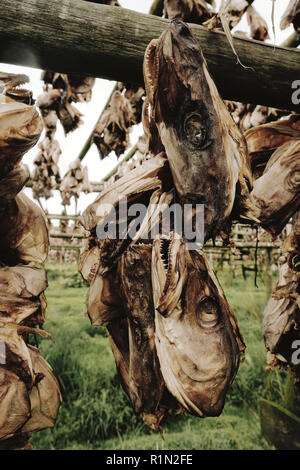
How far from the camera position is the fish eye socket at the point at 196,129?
0.54 meters

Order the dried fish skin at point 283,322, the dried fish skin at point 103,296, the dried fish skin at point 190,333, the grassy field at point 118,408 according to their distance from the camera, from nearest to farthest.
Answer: the dried fish skin at point 190,333 → the dried fish skin at point 103,296 → the dried fish skin at point 283,322 → the grassy field at point 118,408

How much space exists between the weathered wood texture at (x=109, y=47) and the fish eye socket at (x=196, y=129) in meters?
0.25

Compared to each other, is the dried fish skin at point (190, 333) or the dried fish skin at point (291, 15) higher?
the dried fish skin at point (291, 15)

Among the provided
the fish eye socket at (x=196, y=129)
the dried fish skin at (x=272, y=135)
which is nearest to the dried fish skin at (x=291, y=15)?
the dried fish skin at (x=272, y=135)

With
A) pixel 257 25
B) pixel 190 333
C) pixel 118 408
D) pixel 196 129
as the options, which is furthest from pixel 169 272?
pixel 118 408

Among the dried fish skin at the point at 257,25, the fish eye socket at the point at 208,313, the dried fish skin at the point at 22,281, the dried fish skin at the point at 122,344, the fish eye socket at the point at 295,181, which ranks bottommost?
the dried fish skin at the point at 122,344

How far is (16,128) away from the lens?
532 millimetres

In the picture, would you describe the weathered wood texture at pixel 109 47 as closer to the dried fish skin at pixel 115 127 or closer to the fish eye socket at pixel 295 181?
the fish eye socket at pixel 295 181

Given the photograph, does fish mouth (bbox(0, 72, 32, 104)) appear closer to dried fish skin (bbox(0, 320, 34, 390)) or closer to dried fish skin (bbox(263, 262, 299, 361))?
dried fish skin (bbox(0, 320, 34, 390))

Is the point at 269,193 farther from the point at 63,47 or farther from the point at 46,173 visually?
the point at 46,173

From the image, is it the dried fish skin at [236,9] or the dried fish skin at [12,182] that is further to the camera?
the dried fish skin at [236,9]

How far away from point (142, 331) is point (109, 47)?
1.73 ft

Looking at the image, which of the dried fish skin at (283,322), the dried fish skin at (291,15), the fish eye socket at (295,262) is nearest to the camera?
the dried fish skin at (291,15)
